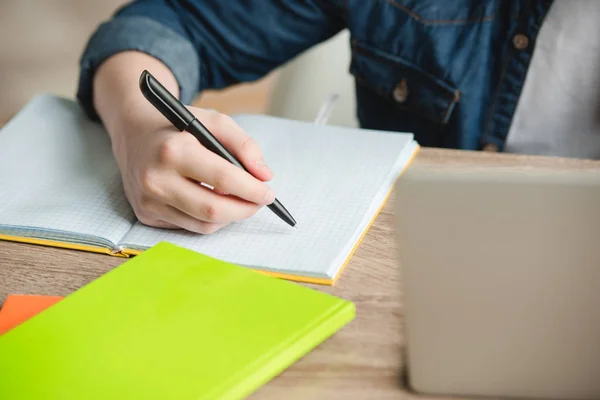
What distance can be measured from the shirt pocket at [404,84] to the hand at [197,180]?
0.45 m

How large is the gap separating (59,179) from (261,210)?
0.23 m

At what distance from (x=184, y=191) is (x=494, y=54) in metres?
0.58

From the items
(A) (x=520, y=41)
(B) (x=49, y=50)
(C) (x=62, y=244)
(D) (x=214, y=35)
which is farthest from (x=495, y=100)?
(B) (x=49, y=50)

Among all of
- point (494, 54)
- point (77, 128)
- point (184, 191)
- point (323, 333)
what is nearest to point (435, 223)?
point (323, 333)

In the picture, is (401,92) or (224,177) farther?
(401,92)

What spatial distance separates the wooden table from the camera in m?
0.49

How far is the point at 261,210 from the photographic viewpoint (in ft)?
2.32

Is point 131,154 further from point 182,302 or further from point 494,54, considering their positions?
point 494,54

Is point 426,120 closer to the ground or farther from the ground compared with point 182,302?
closer to the ground

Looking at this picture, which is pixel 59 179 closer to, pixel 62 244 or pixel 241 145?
pixel 62 244

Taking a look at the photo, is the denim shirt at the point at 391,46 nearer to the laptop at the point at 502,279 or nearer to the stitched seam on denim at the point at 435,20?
the stitched seam on denim at the point at 435,20

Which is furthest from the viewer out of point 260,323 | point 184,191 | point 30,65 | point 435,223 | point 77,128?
point 30,65

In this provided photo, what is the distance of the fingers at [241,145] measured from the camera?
67 cm

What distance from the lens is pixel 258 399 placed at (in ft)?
1.59
